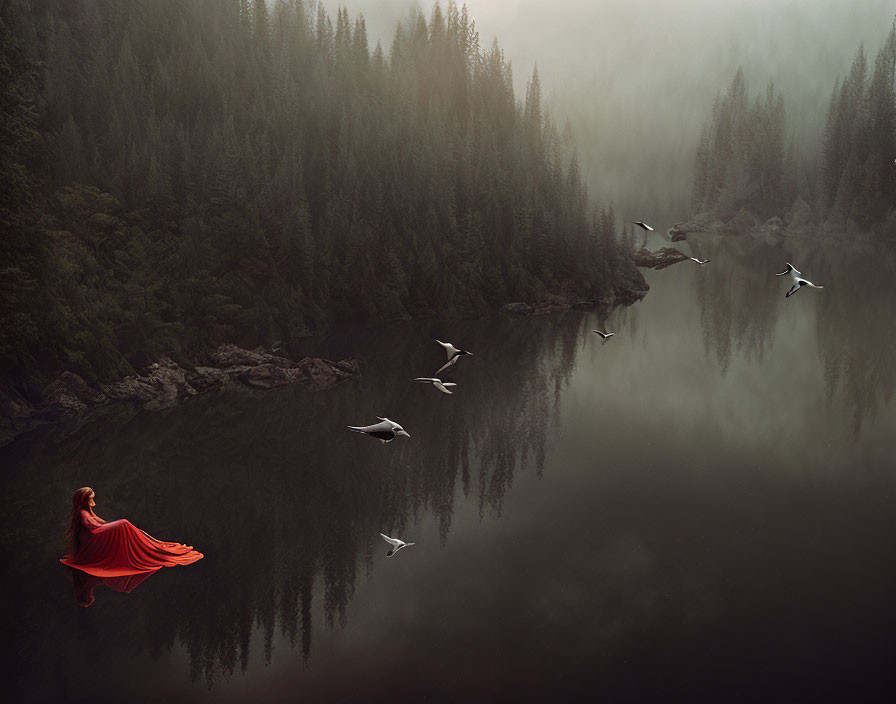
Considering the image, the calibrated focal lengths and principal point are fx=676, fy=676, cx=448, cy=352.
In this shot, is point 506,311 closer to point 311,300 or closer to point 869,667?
point 311,300

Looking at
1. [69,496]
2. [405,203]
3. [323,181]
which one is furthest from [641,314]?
[69,496]

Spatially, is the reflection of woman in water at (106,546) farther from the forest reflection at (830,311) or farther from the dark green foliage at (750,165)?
the dark green foliage at (750,165)

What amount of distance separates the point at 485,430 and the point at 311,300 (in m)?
39.7

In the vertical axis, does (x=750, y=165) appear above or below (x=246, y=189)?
above

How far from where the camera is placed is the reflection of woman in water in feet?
61.8

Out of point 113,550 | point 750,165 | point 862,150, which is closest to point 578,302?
point 113,550

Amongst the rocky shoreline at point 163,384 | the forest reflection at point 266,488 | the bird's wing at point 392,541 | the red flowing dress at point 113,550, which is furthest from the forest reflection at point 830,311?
the red flowing dress at point 113,550

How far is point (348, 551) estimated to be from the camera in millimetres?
23234

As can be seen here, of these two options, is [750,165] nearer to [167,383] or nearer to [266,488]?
[167,383]

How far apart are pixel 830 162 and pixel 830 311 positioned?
354 ft

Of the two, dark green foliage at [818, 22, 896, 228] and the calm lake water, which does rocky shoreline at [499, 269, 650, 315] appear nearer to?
the calm lake water

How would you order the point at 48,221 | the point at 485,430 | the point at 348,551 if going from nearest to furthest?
the point at 348,551 < the point at 485,430 < the point at 48,221

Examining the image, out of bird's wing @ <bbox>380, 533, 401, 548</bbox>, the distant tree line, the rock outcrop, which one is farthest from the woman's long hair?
the distant tree line

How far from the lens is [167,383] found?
4441 centimetres
